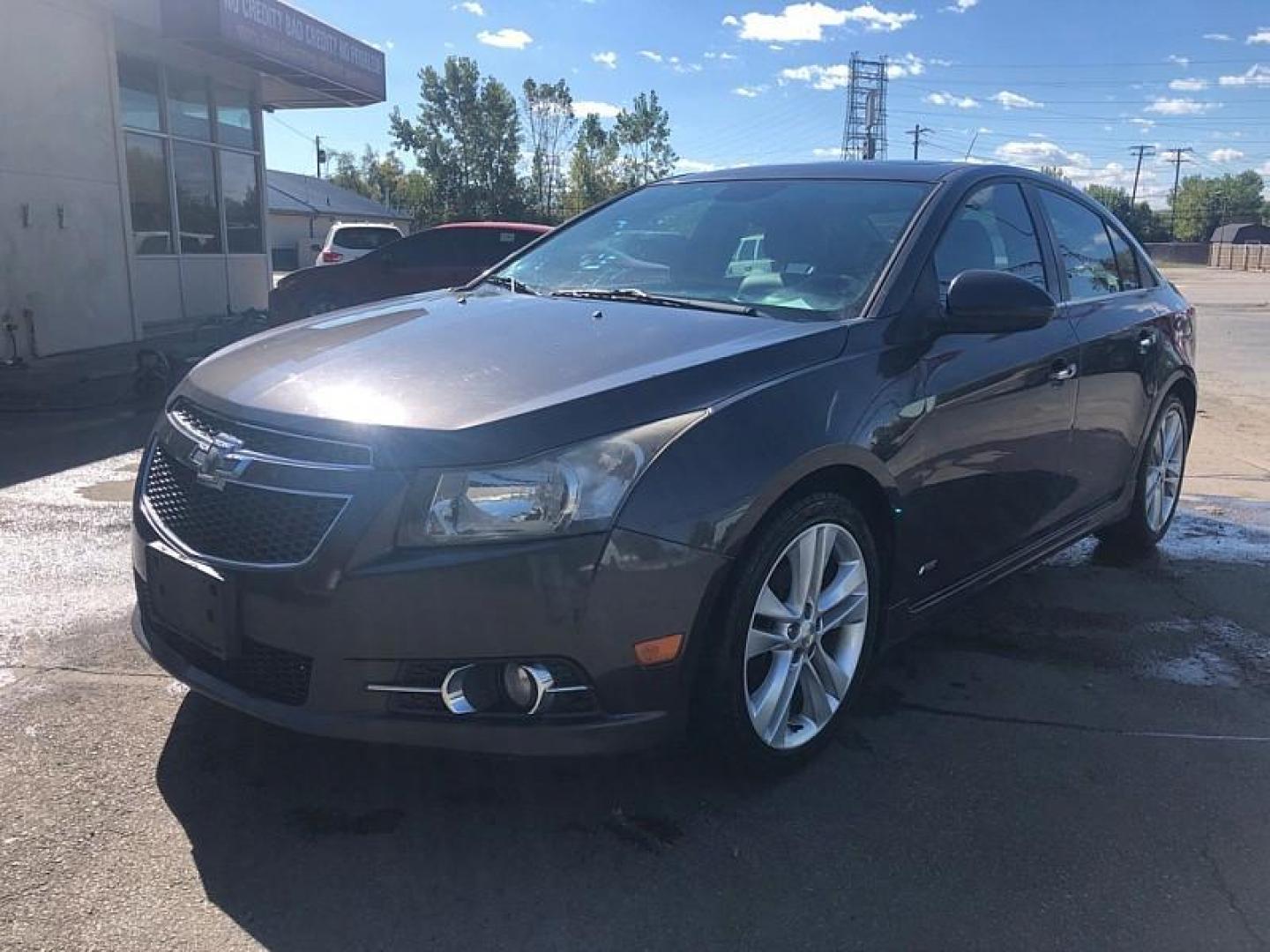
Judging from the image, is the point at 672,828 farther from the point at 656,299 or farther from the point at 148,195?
the point at 148,195

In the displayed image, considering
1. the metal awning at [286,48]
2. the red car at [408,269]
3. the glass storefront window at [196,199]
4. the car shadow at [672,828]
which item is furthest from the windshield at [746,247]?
the glass storefront window at [196,199]

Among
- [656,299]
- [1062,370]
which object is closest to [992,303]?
[1062,370]

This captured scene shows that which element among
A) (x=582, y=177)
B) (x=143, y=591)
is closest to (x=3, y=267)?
(x=143, y=591)

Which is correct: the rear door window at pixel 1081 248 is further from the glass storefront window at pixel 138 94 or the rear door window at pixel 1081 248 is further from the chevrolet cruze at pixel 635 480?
the glass storefront window at pixel 138 94

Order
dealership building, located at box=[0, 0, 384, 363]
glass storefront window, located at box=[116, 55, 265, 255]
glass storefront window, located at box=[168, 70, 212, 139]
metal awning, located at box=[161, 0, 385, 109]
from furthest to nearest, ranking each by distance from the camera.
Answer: glass storefront window, located at box=[168, 70, 212, 139] → glass storefront window, located at box=[116, 55, 265, 255] → metal awning, located at box=[161, 0, 385, 109] → dealership building, located at box=[0, 0, 384, 363]

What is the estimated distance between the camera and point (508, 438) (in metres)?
2.42

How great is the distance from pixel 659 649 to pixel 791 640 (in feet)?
1.74

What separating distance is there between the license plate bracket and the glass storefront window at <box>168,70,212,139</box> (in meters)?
13.9

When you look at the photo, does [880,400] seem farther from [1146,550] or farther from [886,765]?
[1146,550]

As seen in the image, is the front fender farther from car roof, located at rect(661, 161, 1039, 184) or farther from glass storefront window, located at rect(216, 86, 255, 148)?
glass storefront window, located at rect(216, 86, 255, 148)

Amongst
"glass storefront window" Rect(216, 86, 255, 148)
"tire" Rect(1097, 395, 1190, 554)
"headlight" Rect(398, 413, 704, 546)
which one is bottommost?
"tire" Rect(1097, 395, 1190, 554)

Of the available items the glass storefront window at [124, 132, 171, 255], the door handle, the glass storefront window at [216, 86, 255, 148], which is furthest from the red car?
the door handle

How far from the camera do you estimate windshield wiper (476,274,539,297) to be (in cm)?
390

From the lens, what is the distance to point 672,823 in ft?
9.02
